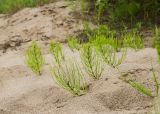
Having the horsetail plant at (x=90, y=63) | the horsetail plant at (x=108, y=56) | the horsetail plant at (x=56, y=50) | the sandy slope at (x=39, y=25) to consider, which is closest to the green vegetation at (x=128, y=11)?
the sandy slope at (x=39, y=25)

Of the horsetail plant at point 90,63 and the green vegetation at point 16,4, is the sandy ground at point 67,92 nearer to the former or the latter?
the horsetail plant at point 90,63

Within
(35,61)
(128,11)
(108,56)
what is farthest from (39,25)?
(108,56)

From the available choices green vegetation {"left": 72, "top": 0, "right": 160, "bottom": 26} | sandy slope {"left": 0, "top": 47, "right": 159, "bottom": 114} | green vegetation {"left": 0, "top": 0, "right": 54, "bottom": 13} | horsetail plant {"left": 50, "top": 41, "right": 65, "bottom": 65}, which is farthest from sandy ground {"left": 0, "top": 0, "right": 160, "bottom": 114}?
green vegetation {"left": 0, "top": 0, "right": 54, "bottom": 13}

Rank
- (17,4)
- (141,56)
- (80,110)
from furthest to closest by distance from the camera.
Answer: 1. (17,4)
2. (141,56)
3. (80,110)

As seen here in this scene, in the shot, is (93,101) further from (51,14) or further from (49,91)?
(51,14)

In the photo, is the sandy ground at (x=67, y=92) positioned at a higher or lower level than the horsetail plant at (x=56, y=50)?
lower

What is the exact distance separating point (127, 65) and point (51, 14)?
7.16 feet

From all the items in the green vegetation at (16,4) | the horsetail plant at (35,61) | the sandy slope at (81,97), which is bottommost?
the sandy slope at (81,97)

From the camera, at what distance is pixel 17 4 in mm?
5820

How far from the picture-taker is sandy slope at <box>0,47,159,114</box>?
2.31m

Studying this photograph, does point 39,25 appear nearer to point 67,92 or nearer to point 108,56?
point 108,56

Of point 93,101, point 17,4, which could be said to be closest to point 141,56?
point 93,101

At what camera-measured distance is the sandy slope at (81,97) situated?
2.31m

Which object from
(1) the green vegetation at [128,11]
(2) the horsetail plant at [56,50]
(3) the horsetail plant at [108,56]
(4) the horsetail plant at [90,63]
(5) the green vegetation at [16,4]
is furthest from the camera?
(5) the green vegetation at [16,4]
